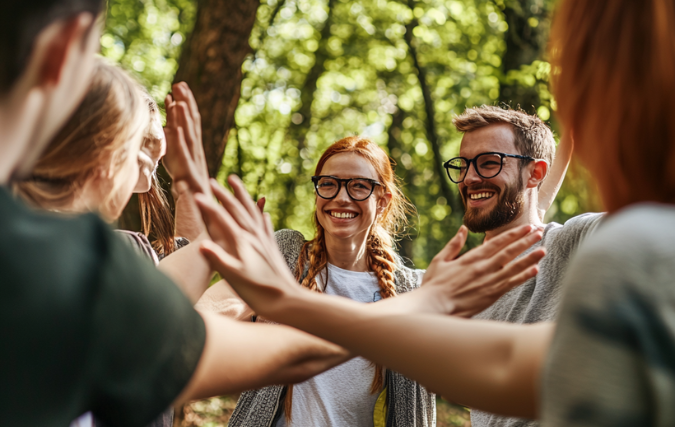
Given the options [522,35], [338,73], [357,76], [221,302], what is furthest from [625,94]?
[338,73]

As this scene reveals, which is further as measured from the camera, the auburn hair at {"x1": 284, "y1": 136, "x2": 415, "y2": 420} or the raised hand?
the auburn hair at {"x1": 284, "y1": 136, "x2": 415, "y2": 420}

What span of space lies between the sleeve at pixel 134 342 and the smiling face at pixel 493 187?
266 cm

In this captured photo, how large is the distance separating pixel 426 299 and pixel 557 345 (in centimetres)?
63

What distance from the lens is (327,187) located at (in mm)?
3539

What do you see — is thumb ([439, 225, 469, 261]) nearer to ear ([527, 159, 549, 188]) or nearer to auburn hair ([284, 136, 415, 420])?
auburn hair ([284, 136, 415, 420])

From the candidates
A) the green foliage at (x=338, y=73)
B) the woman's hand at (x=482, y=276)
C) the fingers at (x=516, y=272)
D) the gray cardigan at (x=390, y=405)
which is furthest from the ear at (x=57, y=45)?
the green foliage at (x=338, y=73)

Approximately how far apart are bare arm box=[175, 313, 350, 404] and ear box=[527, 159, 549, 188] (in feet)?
7.77

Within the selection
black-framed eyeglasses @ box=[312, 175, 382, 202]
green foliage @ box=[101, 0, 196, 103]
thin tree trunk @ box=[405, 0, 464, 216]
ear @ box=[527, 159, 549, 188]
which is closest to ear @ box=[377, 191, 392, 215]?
black-framed eyeglasses @ box=[312, 175, 382, 202]

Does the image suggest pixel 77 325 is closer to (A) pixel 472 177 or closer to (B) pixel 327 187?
(B) pixel 327 187

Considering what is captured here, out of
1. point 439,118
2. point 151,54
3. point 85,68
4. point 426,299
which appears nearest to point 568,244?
point 426,299

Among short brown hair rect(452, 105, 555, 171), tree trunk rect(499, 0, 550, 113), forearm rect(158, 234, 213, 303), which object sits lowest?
forearm rect(158, 234, 213, 303)

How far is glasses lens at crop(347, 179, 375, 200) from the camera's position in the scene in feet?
11.5

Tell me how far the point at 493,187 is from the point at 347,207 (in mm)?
947

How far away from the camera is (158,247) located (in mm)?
2826
